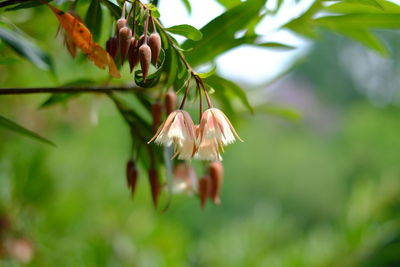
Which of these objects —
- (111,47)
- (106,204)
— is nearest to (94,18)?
(111,47)

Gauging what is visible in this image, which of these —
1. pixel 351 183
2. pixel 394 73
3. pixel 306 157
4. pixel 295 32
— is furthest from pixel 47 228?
pixel 394 73

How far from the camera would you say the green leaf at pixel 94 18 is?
15.4 inches

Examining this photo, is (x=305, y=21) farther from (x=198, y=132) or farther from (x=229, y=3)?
(x=198, y=132)

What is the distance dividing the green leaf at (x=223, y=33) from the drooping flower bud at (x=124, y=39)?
10 cm

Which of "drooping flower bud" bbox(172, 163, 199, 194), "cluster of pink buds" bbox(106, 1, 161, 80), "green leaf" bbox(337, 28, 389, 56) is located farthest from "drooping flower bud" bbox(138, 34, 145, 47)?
"green leaf" bbox(337, 28, 389, 56)

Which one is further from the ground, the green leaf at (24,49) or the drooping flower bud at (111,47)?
the drooping flower bud at (111,47)

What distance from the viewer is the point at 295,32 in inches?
23.4

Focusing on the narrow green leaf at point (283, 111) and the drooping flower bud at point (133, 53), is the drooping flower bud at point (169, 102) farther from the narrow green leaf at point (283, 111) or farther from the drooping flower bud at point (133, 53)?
the narrow green leaf at point (283, 111)

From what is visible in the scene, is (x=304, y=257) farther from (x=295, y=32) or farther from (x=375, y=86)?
(x=375, y=86)

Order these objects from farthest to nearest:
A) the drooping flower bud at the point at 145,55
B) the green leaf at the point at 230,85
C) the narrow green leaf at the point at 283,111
Result: the narrow green leaf at the point at 283,111, the green leaf at the point at 230,85, the drooping flower bud at the point at 145,55

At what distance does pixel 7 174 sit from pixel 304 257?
85 cm

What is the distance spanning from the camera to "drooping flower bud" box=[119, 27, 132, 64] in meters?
0.33

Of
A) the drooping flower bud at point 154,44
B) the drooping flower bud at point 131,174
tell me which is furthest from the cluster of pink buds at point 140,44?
the drooping flower bud at point 131,174

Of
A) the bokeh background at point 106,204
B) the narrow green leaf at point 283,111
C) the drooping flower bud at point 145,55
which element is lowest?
the bokeh background at point 106,204
